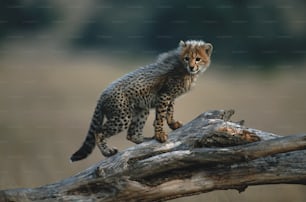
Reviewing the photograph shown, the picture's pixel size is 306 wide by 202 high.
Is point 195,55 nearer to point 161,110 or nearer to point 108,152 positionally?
point 161,110

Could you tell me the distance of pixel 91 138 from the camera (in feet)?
14.5

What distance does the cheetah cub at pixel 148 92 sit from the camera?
431 cm

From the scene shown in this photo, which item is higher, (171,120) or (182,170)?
(171,120)

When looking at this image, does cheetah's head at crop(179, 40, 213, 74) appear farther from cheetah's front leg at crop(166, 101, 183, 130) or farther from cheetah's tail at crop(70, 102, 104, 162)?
cheetah's tail at crop(70, 102, 104, 162)

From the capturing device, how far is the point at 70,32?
476cm

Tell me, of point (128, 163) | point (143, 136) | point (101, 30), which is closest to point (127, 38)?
point (101, 30)

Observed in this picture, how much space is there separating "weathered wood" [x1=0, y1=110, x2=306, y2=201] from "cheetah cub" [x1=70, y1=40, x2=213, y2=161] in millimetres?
237

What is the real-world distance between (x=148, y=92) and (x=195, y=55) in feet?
1.09

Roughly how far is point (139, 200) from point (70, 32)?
1.23 meters

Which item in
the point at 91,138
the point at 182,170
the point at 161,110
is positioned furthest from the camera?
the point at 91,138

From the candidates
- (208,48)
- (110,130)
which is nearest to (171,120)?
(110,130)

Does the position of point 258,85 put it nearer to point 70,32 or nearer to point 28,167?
point 70,32

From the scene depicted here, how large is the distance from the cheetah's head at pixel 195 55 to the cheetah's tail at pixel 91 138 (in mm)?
556

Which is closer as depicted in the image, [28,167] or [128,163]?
[128,163]
